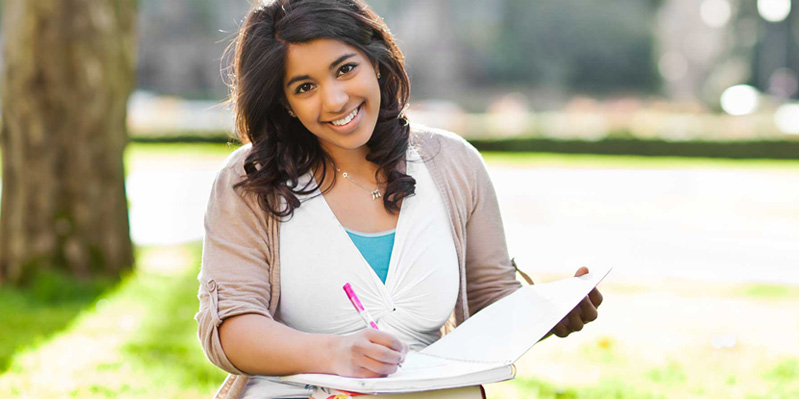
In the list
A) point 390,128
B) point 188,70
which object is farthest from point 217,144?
point 188,70

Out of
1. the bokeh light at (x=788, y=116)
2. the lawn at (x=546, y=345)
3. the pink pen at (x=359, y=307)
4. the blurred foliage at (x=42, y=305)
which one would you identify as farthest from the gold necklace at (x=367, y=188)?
the bokeh light at (x=788, y=116)

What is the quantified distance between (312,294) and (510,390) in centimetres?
157

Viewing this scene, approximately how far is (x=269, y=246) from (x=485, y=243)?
59 centimetres

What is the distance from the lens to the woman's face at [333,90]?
2.16m

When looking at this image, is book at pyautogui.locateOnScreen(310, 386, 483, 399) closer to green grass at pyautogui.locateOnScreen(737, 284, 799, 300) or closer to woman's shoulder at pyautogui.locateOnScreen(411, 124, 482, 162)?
woman's shoulder at pyautogui.locateOnScreen(411, 124, 482, 162)

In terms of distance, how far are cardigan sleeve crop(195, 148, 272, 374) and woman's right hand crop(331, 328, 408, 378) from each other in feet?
0.95

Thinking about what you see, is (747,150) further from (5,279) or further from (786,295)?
(5,279)

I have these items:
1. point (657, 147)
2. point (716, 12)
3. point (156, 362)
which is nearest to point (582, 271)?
point (156, 362)

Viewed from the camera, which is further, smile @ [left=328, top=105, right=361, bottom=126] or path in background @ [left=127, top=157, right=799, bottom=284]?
path in background @ [left=127, top=157, right=799, bottom=284]

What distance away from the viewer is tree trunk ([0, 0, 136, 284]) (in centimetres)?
491

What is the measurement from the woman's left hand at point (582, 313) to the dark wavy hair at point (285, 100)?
1.60ft

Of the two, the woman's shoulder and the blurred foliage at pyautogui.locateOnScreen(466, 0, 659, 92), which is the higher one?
the woman's shoulder

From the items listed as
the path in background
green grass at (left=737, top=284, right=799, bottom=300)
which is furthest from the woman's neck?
the path in background

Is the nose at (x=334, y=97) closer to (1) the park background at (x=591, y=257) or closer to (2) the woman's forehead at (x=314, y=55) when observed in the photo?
(2) the woman's forehead at (x=314, y=55)
